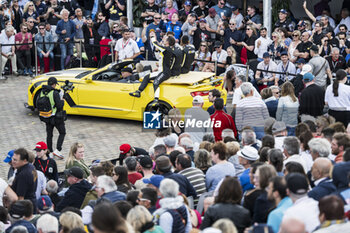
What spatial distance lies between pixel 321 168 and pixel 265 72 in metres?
9.70

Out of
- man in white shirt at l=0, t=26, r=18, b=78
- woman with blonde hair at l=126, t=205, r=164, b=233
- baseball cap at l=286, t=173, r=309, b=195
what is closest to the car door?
man in white shirt at l=0, t=26, r=18, b=78

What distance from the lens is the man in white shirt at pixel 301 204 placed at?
22.8 feet

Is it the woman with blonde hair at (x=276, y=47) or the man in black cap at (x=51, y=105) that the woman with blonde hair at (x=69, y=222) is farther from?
the woman with blonde hair at (x=276, y=47)

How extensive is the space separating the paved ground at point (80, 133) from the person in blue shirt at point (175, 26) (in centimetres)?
456

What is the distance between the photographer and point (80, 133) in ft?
54.2

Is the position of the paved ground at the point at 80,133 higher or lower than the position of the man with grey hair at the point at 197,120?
lower

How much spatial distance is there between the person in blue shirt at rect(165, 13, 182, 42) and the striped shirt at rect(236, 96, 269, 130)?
8464 mm

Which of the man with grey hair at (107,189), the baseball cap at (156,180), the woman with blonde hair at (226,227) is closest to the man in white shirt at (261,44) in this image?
the baseball cap at (156,180)

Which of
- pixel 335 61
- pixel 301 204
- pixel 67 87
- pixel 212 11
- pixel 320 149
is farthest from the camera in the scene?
pixel 212 11

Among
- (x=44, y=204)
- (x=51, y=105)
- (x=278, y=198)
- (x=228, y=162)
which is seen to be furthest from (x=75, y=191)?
(x=51, y=105)

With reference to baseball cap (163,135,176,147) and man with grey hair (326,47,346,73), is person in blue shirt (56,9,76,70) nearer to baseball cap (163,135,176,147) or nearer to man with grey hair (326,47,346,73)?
man with grey hair (326,47,346,73)

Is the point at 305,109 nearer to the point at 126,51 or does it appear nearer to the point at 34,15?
the point at 126,51

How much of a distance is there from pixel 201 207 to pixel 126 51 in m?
11.6

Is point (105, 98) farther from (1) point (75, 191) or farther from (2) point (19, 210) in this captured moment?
(2) point (19, 210)
